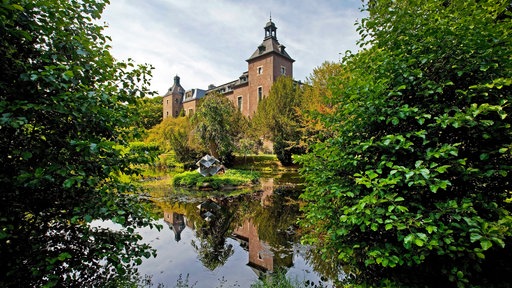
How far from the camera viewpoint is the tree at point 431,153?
1871 mm

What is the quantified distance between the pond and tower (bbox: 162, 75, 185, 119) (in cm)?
3698

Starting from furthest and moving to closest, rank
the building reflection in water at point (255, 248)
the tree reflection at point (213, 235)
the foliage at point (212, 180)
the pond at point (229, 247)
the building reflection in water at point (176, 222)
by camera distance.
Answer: the foliage at point (212, 180)
the building reflection in water at point (176, 222)
the tree reflection at point (213, 235)
the building reflection in water at point (255, 248)
the pond at point (229, 247)

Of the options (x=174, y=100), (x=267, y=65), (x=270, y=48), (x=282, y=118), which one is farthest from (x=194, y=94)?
(x=282, y=118)

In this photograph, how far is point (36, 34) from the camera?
189cm

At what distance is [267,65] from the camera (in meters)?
29.2

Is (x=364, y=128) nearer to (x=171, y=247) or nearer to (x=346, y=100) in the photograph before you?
(x=346, y=100)

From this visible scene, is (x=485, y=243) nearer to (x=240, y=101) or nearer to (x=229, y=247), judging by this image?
(x=229, y=247)

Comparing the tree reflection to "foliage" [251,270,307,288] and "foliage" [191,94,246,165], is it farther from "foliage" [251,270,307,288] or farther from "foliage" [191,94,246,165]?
"foliage" [191,94,246,165]

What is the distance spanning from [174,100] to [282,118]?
95.0 feet

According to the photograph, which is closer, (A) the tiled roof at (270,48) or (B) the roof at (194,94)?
(A) the tiled roof at (270,48)

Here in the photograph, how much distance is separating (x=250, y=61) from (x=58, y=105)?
103 feet

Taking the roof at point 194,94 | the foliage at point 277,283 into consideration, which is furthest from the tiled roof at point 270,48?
the foliage at point 277,283

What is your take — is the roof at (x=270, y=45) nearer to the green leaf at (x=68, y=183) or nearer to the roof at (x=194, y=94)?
the roof at (x=194, y=94)

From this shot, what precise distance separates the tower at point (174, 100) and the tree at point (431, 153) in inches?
1728
